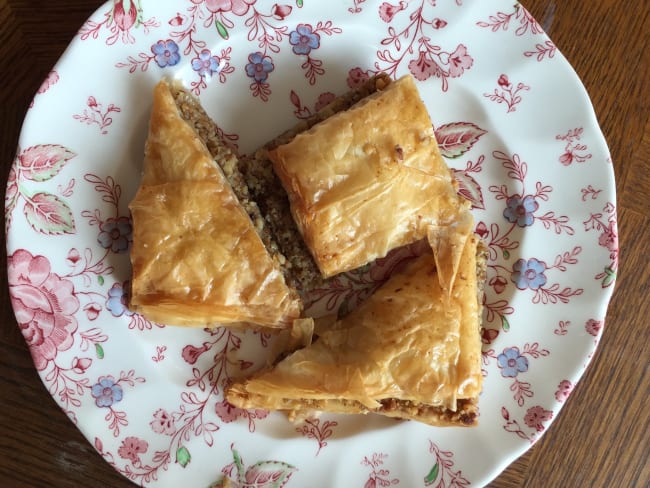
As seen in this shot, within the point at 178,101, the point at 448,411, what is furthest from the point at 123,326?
the point at 448,411

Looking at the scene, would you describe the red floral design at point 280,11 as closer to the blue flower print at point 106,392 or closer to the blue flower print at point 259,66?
the blue flower print at point 259,66

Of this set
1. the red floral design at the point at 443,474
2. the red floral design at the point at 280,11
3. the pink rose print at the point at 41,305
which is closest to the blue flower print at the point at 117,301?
the pink rose print at the point at 41,305

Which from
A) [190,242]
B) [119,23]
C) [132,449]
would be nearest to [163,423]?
[132,449]

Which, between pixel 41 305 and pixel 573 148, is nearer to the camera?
pixel 41 305

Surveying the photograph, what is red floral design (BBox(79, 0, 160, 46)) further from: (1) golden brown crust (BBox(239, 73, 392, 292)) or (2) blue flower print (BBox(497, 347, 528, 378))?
(2) blue flower print (BBox(497, 347, 528, 378))

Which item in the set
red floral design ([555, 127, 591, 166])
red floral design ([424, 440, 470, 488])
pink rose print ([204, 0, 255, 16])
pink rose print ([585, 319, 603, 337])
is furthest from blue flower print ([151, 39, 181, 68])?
pink rose print ([585, 319, 603, 337])

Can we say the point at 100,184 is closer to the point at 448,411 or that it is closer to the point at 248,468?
the point at 248,468

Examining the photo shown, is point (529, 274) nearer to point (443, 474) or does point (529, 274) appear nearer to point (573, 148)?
point (573, 148)

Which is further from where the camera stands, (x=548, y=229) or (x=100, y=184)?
(x=548, y=229)
